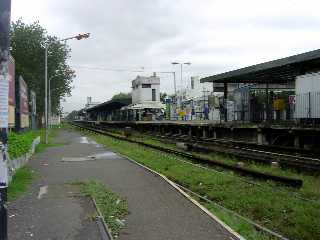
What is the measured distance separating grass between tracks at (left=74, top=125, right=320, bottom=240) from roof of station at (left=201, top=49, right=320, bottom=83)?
12385 millimetres

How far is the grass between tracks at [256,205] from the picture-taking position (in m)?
8.77

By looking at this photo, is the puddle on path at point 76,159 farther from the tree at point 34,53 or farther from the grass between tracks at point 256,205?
the tree at point 34,53

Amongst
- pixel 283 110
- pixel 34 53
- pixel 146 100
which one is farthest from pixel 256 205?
pixel 146 100

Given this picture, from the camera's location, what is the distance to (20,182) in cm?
1425

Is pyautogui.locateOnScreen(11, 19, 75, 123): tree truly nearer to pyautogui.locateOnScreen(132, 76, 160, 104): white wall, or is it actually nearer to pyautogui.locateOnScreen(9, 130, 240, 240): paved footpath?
pyautogui.locateOnScreen(132, 76, 160, 104): white wall

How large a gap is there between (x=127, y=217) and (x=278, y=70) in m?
23.8

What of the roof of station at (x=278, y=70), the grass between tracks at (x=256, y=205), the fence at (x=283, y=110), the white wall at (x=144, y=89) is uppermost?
the white wall at (x=144, y=89)

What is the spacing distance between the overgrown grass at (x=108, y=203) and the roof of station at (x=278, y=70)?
587 inches

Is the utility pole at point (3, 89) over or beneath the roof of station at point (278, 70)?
beneath

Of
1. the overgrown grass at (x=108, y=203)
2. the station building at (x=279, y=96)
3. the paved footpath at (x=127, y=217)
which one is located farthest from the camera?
the station building at (x=279, y=96)

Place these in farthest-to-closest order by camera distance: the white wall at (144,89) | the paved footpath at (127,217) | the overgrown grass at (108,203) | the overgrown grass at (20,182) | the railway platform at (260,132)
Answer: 1. the white wall at (144,89)
2. the railway platform at (260,132)
3. the overgrown grass at (20,182)
4. the overgrown grass at (108,203)
5. the paved footpath at (127,217)

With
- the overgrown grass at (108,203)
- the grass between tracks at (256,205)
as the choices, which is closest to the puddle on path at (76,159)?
the grass between tracks at (256,205)

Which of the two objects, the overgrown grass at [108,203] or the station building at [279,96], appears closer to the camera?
the overgrown grass at [108,203]

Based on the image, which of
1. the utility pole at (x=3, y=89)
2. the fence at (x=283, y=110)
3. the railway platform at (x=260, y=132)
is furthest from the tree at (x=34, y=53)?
the utility pole at (x=3, y=89)
